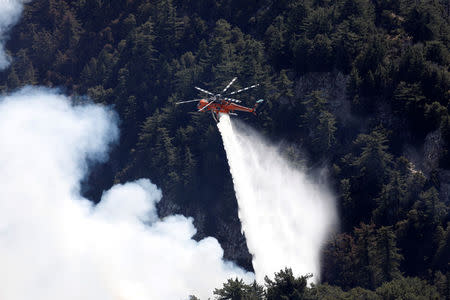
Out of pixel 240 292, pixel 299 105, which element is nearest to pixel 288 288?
pixel 240 292

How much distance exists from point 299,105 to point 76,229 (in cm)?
3445

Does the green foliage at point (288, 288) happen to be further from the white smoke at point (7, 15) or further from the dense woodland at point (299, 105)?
the white smoke at point (7, 15)

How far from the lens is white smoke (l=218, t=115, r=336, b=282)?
115 meters

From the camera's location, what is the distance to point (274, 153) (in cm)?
12419

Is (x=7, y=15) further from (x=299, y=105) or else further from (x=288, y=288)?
(x=288, y=288)

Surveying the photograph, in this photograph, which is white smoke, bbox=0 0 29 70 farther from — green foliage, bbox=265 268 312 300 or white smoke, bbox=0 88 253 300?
green foliage, bbox=265 268 312 300

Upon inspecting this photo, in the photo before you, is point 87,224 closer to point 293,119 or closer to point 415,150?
point 293,119

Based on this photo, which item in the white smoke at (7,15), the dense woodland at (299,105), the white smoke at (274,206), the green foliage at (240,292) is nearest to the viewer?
the green foliage at (240,292)

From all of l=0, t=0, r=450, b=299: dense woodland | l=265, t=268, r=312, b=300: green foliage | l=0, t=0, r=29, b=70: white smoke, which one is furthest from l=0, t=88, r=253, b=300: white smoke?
l=0, t=0, r=29, b=70: white smoke

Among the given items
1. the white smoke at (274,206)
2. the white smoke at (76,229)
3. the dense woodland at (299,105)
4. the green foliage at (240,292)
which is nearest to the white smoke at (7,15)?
the dense woodland at (299,105)

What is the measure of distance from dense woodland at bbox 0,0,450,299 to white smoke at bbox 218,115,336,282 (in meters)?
2.22

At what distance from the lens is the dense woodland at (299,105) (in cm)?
10981

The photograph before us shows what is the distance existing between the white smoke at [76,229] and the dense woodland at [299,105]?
505cm

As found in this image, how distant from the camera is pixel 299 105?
4843 inches
